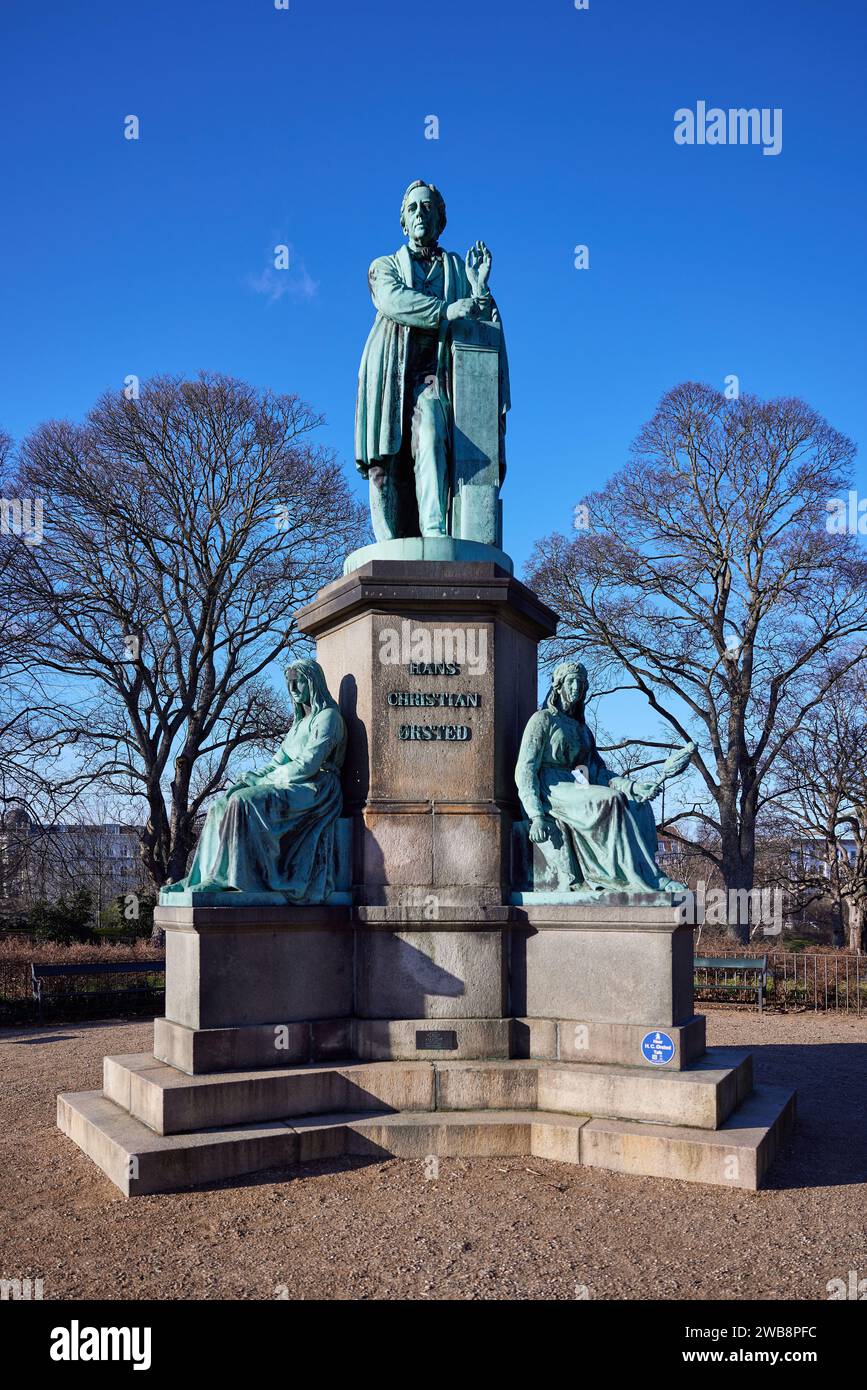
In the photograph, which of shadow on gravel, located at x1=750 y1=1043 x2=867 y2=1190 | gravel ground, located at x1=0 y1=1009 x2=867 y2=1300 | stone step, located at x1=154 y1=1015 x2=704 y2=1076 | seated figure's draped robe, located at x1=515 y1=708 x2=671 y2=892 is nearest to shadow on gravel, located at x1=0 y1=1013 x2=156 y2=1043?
gravel ground, located at x1=0 y1=1009 x2=867 y2=1300

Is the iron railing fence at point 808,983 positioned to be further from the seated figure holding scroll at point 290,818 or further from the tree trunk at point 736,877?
the seated figure holding scroll at point 290,818

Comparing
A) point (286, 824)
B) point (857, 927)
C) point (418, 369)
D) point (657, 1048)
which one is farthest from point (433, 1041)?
point (857, 927)

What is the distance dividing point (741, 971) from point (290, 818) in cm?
1513

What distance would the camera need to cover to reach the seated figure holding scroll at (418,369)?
9117mm

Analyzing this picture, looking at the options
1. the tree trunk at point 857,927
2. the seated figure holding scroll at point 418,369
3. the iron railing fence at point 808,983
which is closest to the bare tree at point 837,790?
the tree trunk at point 857,927

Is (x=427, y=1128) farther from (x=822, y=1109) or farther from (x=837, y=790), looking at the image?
(x=837, y=790)

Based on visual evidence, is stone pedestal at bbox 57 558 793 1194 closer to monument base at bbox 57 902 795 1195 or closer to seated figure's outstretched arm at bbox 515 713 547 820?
monument base at bbox 57 902 795 1195

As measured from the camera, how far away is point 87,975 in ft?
59.3

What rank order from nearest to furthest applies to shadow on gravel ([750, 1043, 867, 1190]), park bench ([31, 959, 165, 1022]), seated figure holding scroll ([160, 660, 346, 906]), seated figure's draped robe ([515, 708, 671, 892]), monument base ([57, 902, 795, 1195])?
monument base ([57, 902, 795, 1195]), shadow on gravel ([750, 1043, 867, 1190]), seated figure holding scroll ([160, 660, 346, 906]), seated figure's draped robe ([515, 708, 671, 892]), park bench ([31, 959, 165, 1022])

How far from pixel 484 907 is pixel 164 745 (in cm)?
2207

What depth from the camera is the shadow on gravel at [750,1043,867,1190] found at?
279 inches

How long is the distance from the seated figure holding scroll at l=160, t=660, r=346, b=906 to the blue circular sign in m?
2.37

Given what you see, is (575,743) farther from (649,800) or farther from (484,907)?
(484,907)

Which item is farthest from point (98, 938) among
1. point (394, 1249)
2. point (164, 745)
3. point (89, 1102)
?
point (394, 1249)
